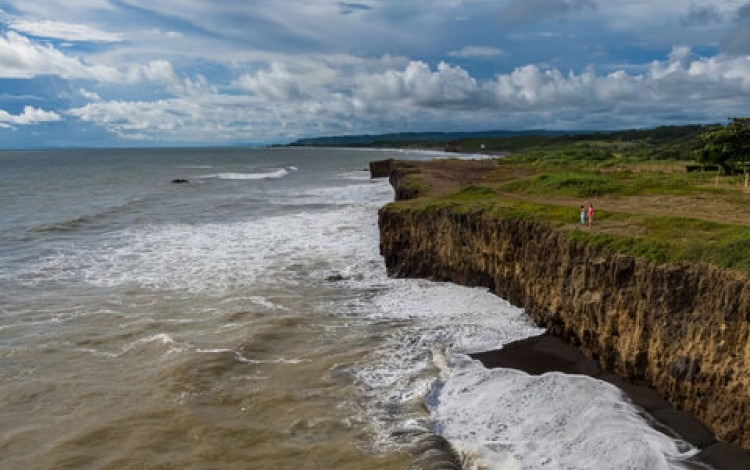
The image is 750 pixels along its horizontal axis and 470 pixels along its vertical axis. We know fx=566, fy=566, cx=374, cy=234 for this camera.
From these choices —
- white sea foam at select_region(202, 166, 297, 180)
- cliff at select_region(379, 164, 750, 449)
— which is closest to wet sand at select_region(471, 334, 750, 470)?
cliff at select_region(379, 164, 750, 449)

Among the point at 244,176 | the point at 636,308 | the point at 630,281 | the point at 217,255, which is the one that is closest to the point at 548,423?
the point at 636,308

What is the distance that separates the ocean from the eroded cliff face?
1073 millimetres

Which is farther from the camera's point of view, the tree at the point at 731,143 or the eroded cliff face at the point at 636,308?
the tree at the point at 731,143

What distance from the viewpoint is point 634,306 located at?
1563 centimetres

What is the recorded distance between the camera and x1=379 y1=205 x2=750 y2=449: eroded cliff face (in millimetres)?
12656

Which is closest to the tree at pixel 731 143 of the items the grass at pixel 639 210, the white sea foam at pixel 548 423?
the grass at pixel 639 210

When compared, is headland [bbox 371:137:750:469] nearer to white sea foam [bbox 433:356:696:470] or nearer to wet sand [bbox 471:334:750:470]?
wet sand [bbox 471:334:750:470]

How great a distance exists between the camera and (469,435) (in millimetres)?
13102

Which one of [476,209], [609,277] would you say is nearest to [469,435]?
[609,277]

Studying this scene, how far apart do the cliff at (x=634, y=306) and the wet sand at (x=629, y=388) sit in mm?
224

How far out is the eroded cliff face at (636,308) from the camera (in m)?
12.7

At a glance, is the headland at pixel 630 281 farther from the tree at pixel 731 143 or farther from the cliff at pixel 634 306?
the tree at pixel 731 143

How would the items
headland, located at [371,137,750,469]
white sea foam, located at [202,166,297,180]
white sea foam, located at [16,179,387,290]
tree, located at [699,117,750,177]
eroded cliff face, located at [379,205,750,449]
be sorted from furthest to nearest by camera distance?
white sea foam, located at [202,166,297,180], tree, located at [699,117,750,177], white sea foam, located at [16,179,387,290], headland, located at [371,137,750,469], eroded cliff face, located at [379,205,750,449]

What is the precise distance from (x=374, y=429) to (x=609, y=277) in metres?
8.47
